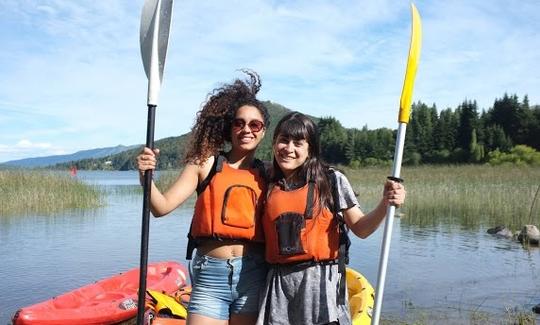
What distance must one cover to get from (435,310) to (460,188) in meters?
11.8

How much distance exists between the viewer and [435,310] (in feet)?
20.1

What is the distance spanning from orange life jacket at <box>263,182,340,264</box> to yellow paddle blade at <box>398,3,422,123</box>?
520 mm

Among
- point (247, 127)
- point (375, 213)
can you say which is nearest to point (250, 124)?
point (247, 127)

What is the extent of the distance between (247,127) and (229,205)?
390mm

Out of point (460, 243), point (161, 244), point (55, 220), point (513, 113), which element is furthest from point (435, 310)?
point (513, 113)

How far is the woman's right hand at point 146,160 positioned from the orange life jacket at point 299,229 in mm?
556

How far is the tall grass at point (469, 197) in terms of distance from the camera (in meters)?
13.7

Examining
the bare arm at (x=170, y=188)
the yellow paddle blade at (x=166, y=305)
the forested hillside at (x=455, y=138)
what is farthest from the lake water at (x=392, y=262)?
the forested hillside at (x=455, y=138)

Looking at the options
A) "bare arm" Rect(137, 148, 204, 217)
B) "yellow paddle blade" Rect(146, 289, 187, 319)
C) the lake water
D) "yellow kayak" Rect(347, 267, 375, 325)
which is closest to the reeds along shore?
the lake water

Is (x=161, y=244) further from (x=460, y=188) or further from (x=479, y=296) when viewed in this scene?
(x=460, y=188)

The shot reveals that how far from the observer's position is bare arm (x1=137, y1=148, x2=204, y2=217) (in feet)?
8.08

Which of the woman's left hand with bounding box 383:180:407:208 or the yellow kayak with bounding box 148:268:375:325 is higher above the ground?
the woman's left hand with bounding box 383:180:407:208

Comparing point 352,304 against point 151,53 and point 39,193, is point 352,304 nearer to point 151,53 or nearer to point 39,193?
point 151,53

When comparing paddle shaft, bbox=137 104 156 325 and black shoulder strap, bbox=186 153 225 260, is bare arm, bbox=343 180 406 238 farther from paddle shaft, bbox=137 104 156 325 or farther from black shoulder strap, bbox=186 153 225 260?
paddle shaft, bbox=137 104 156 325
